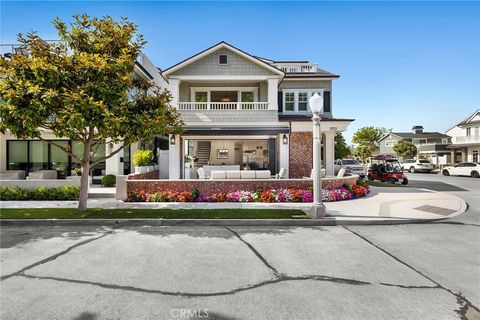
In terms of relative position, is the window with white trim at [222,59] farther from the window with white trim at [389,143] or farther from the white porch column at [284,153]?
the window with white trim at [389,143]

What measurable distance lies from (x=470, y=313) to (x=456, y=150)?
168 feet

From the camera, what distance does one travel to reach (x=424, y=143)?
51.6 m

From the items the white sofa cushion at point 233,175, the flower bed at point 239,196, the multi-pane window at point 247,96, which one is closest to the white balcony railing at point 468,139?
the multi-pane window at point 247,96

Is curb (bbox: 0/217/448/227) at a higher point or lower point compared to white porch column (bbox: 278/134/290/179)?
lower

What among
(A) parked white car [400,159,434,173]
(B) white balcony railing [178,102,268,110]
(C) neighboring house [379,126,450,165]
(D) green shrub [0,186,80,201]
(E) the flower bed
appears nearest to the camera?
(E) the flower bed

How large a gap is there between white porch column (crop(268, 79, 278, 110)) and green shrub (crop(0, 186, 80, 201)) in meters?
12.7

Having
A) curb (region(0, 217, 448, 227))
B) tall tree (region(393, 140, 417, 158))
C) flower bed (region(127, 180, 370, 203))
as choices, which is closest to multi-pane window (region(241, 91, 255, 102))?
flower bed (region(127, 180, 370, 203))

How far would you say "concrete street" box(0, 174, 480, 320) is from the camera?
344 centimetres

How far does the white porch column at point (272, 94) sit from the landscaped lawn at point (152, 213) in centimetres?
916

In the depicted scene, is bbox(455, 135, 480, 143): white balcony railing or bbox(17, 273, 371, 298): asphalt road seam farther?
bbox(455, 135, 480, 143): white balcony railing

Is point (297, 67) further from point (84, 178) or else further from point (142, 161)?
point (84, 178)

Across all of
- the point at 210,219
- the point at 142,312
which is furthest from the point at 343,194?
the point at 142,312

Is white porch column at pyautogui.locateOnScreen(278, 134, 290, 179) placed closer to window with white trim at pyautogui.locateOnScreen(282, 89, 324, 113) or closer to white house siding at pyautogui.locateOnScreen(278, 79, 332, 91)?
window with white trim at pyautogui.locateOnScreen(282, 89, 324, 113)

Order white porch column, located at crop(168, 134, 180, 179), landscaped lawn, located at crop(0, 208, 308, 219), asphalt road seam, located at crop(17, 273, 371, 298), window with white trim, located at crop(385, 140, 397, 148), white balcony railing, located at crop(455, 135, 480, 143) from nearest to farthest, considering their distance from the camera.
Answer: asphalt road seam, located at crop(17, 273, 371, 298), landscaped lawn, located at crop(0, 208, 308, 219), white porch column, located at crop(168, 134, 180, 179), white balcony railing, located at crop(455, 135, 480, 143), window with white trim, located at crop(385, 140, 397, 148)
